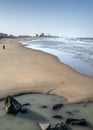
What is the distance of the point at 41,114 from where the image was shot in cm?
920

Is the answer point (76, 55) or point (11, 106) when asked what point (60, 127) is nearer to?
point (11, 106)

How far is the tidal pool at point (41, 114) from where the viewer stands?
8336mm

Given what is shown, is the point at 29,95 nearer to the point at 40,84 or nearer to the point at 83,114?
the point at 40,84

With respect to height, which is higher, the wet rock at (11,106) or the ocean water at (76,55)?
the wet rock at (11,106)

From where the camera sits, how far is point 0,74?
55.3 ft

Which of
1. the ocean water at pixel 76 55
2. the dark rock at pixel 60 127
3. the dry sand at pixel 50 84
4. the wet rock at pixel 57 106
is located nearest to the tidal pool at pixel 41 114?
the wet rock at pixel 57 106

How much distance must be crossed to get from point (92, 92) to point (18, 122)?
17.1 feet

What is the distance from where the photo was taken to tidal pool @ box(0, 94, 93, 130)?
27.3 feet

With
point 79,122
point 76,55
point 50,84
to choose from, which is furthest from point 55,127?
point 76,55

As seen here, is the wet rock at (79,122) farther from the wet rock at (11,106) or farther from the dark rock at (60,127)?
the wet rock at (11,106)

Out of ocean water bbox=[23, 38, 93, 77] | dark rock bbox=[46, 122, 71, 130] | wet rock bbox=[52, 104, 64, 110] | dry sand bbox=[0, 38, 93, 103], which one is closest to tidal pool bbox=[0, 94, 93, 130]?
wet rock bbox=[52, 104, 64, 110]

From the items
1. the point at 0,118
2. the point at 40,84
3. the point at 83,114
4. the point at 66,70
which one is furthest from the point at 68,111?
the point at 66,70

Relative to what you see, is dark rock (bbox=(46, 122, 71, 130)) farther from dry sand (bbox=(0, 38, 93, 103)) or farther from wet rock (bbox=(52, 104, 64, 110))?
dry sand (bbox=(0, 38, 93, 103))

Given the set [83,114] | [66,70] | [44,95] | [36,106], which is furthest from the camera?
[66,70]
